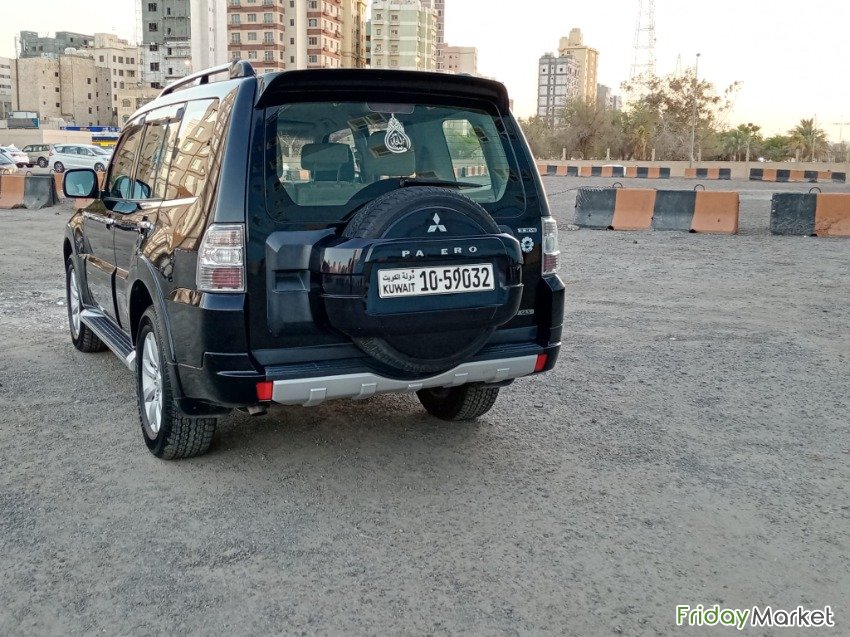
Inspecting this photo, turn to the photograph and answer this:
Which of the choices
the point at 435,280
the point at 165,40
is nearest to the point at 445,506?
the point at 435,280

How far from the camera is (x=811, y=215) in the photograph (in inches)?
605

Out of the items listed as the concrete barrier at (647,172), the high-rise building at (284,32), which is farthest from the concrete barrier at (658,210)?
the high-rise building at (284,32)

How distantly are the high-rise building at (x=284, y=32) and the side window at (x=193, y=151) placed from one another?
4524 inches

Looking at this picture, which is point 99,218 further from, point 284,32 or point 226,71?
point 284,32

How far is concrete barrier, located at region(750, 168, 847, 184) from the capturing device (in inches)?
1761

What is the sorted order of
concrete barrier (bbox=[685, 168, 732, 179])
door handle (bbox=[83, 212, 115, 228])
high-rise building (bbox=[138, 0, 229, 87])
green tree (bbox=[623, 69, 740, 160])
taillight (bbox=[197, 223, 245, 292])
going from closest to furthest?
taillight (bbox=[197, 223, 245, 292]), door handle (bbox=[83, 212, 115, 228]), concrete barrier (bbox=[685, 168, 732, 179]), green tree (bbox=[623, 69, 740, 160]), high-rise building (bbox=[138, 0, 229, 87])

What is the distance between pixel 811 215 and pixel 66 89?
489 ft

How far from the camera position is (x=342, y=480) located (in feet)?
13.4

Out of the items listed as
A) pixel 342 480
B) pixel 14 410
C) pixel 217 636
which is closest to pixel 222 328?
pixel 342 480

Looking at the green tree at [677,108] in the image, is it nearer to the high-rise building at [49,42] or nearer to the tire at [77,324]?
the tire at [77,324]

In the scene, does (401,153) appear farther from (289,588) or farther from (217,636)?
(217,636)

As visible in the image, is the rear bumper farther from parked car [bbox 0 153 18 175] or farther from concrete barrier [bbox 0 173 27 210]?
parked car [bbox 0 153 18 175]

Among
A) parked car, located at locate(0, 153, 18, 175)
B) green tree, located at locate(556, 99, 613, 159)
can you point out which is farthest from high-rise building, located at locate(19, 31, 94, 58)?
parked car, located at locate(0, 153, 18, 175)

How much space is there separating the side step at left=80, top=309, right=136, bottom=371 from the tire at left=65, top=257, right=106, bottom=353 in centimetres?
42
